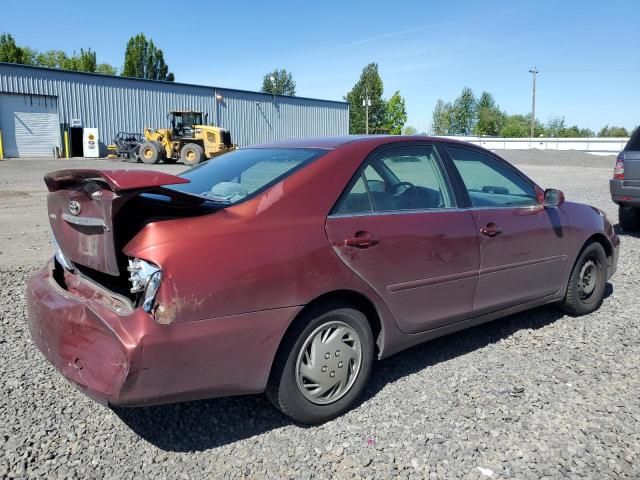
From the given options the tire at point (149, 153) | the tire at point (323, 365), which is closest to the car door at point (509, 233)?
the tire at point (323, 365)

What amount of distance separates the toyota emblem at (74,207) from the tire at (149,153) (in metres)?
24.7

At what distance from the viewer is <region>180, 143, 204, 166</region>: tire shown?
26000 mm

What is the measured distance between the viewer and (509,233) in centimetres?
380

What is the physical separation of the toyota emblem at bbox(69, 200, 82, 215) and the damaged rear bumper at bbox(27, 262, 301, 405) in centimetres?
41

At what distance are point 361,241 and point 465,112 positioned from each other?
10438 centimetres

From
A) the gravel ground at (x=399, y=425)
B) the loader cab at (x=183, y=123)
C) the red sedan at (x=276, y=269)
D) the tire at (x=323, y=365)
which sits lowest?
the gravel ground at (x=399, y=425)

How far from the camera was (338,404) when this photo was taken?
9.86 feet

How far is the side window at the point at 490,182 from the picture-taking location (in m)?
3.79

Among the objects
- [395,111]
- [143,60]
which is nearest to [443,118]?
[395,111]

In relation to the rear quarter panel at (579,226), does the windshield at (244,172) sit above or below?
above

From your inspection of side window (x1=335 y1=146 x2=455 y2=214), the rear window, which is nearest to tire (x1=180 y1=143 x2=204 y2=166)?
the rear window

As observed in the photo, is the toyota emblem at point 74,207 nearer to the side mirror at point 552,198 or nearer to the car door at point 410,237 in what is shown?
the car door at point 410,237

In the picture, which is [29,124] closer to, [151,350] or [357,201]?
[357,201]

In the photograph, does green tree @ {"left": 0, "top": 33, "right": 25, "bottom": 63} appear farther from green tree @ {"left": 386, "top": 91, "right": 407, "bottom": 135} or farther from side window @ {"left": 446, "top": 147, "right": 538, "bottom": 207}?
side window @ {"left": 446, "top": 147, "right": 538, "bottom": 207}
